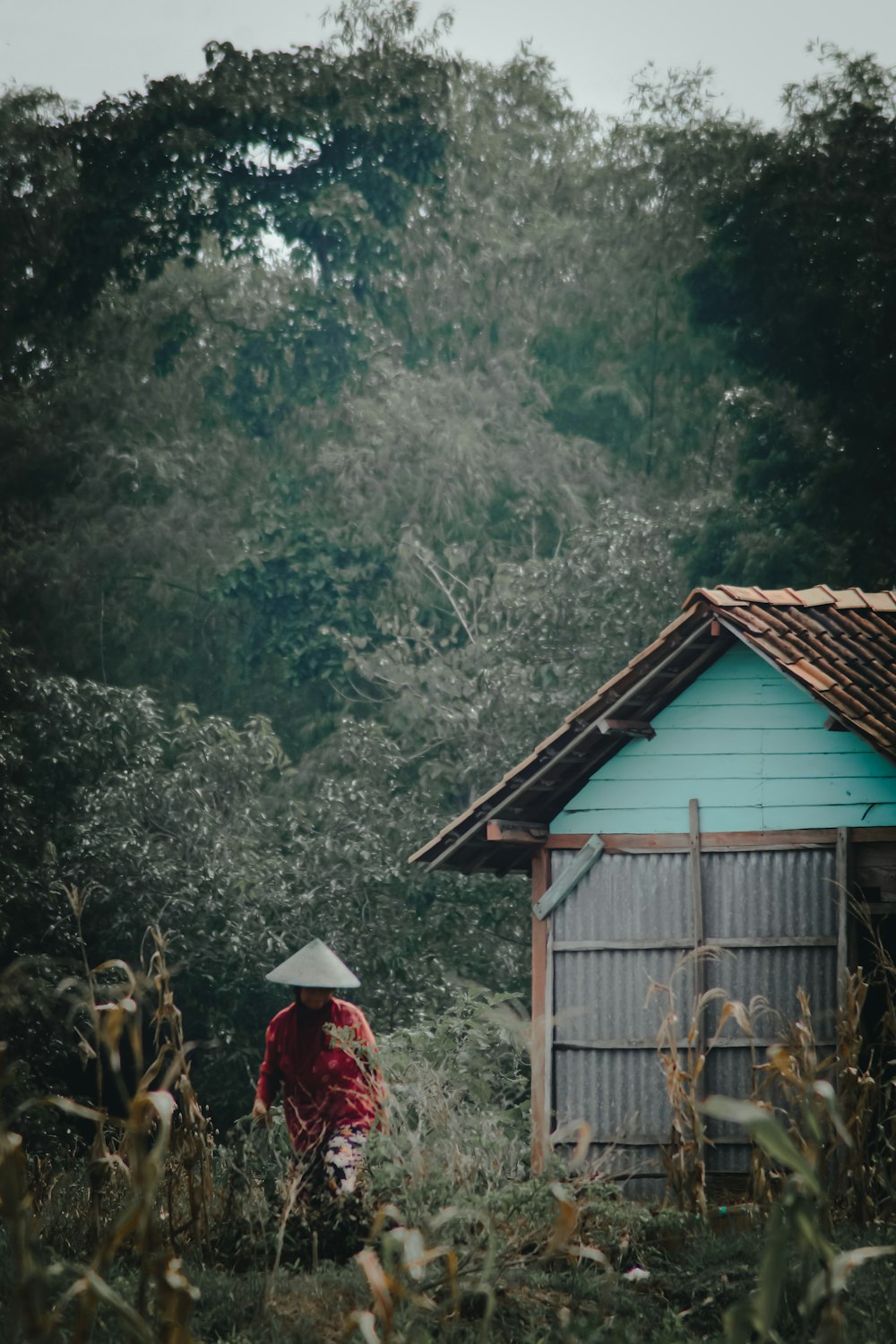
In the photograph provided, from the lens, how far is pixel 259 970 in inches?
→ 712

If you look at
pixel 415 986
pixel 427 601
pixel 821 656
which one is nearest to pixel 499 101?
pixel 427 601

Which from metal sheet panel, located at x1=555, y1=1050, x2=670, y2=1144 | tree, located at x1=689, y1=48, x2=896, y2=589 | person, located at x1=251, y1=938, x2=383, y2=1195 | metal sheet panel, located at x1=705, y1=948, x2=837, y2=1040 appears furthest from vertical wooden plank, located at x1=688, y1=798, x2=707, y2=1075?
tree, located at x1=689, y1=48, x2=896, y2=589

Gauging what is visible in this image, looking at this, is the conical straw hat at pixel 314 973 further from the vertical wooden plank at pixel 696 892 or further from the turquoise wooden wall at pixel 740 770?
the turquoise wooden wall at pixel 740 770

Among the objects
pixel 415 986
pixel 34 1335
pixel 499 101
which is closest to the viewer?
pixel 34 1335

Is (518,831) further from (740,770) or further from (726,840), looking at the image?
(740,770)

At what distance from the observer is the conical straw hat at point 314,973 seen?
8172 millimetres

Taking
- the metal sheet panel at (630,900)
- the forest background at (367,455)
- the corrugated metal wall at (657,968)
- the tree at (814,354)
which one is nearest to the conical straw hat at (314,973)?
the corrugated metal wall at (657,968)

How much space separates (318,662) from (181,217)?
8555mm

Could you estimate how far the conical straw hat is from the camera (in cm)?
817

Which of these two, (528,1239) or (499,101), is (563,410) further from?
(528,1239)

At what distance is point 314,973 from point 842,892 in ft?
12.3

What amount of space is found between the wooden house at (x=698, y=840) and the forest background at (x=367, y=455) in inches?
274

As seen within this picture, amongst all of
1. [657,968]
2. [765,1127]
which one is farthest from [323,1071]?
[765,1127]

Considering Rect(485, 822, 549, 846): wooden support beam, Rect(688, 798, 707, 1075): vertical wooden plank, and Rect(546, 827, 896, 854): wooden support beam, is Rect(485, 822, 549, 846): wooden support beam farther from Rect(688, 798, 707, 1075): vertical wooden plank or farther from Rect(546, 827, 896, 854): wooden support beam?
Rect(688, 798, 707, 1075): vertical wooden plank
